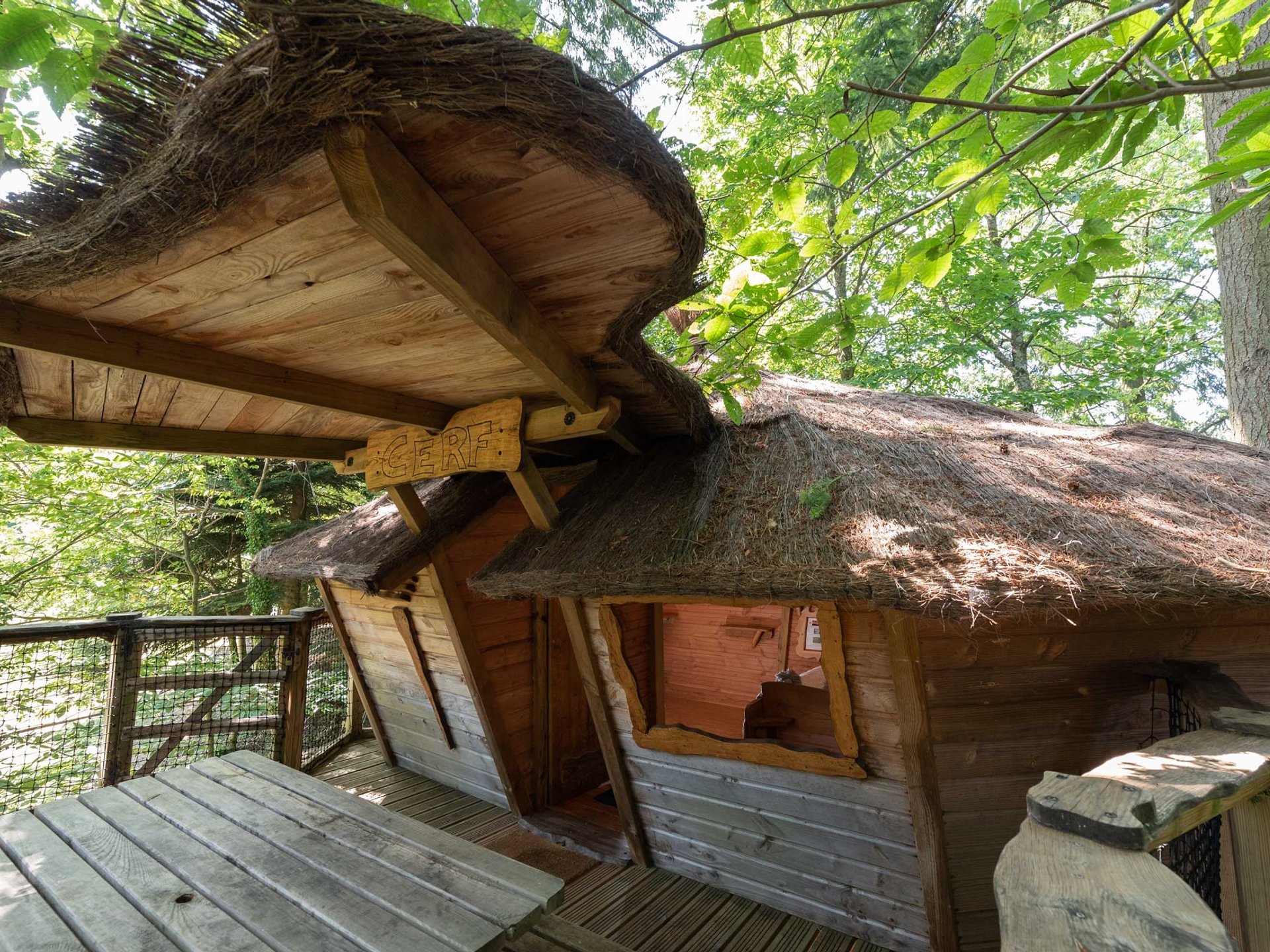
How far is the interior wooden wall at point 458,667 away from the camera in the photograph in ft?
15.1

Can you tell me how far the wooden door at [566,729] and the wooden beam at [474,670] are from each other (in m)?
0.37

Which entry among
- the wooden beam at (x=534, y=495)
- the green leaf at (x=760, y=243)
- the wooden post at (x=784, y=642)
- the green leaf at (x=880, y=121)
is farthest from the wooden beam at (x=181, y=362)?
the wooden post at (x=784, y=642)

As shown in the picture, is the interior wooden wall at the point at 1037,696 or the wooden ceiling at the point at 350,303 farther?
the interior wooden wall at the point at 1037,696

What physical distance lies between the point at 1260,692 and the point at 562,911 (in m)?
3.58

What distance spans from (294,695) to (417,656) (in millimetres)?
1046

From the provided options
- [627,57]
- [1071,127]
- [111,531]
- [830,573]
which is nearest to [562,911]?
[830,573]

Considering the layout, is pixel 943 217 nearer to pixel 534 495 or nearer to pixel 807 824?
pixel 534 495

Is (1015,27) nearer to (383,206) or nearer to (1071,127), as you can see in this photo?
(1071,127)

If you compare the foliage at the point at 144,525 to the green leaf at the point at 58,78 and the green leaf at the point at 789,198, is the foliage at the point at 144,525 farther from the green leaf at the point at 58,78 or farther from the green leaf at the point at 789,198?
the green leaf at the point at 789,198

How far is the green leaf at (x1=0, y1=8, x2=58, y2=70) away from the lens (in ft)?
4.70

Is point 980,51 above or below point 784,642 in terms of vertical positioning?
above

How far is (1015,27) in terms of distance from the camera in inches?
59.6

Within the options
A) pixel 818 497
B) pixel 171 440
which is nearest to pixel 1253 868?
pixel 818 497

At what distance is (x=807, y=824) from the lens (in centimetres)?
306
